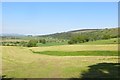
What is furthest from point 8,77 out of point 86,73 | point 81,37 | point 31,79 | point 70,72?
point 81,37

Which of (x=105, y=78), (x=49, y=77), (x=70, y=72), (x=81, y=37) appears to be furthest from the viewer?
(x=81, y=37)

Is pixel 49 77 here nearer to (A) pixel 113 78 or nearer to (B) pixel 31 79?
(B) pixel 31 79

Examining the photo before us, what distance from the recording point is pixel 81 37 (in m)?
109

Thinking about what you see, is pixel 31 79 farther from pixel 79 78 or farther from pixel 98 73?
pixel 98 73

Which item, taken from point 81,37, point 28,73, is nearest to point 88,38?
point 81,37

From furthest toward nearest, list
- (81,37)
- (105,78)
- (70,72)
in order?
1. (81,37)
2. (70,72)
3. (105,78)

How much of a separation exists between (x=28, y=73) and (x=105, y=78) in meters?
5.81

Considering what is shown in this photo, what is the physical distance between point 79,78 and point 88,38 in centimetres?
9907

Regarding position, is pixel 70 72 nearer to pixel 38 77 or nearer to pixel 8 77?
pixel 38 77

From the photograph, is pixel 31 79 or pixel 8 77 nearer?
pixel 31 79

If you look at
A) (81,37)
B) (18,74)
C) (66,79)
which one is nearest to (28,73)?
(18,74)

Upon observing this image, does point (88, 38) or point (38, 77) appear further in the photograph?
point (88, 38)

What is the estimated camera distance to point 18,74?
1816cm

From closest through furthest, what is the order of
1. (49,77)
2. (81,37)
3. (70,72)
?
1. (49,77)
2. (70,72)
3. (81,37)
